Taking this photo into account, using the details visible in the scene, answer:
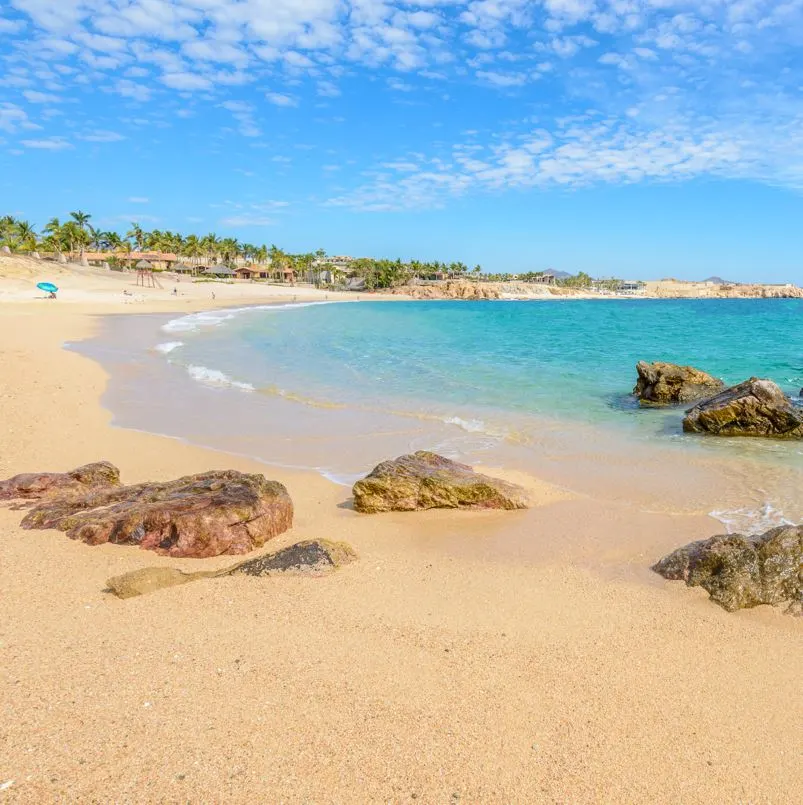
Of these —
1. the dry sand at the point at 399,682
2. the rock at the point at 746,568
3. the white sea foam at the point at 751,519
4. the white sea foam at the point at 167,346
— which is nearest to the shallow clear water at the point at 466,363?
the white sea foam at the point at 167,346

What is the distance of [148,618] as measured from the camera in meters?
5.12

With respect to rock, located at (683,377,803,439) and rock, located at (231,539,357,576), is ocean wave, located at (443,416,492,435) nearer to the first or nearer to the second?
rock, located at (683,377,803,439)

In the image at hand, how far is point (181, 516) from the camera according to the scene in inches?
261

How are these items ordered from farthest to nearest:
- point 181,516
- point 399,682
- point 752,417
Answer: point 752,417, point 181,516, point 399,682

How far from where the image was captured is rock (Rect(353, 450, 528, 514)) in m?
8.20

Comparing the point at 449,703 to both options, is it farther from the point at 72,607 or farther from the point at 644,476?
the point at 644,476

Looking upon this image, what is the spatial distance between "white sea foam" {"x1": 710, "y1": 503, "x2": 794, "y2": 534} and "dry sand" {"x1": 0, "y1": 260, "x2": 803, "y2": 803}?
1.43m

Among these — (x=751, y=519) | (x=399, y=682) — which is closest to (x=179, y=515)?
(x=399, y=682)

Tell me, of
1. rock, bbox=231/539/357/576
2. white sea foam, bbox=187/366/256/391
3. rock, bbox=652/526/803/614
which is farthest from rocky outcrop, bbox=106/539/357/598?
white sea foam, bbox=187/366/256/391

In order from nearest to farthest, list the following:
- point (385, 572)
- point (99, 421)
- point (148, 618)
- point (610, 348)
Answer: point (148, 618) → point (385, 572) → point (99, 421) → point (610, 348)

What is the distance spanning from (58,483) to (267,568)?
3975 mm

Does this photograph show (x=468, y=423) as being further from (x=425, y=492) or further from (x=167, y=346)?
(x=167, y=346)

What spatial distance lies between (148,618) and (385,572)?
2.41 metres

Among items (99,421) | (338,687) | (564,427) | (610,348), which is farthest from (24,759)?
(610,348)
